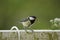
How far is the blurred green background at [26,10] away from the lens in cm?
187

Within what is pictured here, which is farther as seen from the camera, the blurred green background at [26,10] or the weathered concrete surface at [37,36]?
the blurred green background at [26,10]

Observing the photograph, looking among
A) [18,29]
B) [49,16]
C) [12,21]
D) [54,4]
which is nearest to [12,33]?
[18,29]

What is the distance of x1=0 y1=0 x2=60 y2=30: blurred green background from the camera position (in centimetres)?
187

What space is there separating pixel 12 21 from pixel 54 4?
→ 52cm

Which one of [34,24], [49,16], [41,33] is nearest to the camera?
[41,33]

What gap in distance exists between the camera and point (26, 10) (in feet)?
6.22

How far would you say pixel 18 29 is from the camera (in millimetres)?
1671

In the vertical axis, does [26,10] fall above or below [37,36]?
above

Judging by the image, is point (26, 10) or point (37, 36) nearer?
point (37, 36)

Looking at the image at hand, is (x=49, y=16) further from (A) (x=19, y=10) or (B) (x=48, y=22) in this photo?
(A) (x=19, y=10)

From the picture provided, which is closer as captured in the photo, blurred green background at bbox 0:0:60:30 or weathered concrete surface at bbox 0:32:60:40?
weathered concrete surface at bbox 0:32:60:40

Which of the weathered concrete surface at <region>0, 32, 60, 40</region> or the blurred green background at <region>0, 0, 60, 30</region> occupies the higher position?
the blurred green background at <region>0, 0, 60, 30</region>

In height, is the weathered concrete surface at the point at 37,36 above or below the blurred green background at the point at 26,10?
below

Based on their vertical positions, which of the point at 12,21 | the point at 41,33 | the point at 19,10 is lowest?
the point at 41,33
